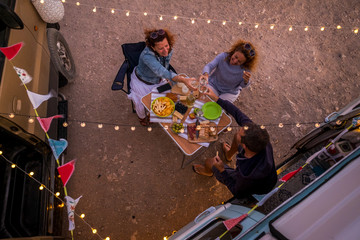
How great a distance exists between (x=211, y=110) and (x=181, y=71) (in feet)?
5.37

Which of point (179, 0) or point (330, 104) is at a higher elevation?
point (179, 0)

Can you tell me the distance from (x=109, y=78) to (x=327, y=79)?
4335mm

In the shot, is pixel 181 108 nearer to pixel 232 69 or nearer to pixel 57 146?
pixel 232 69

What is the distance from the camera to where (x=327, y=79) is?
4.70 metres

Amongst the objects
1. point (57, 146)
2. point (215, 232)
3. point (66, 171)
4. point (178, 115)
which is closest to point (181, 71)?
point (178, 115)

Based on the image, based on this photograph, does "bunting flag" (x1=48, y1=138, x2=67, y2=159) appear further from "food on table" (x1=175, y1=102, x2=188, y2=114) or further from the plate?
Result: the plate

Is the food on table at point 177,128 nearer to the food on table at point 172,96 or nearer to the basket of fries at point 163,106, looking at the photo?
the basket of fries at point 163,106

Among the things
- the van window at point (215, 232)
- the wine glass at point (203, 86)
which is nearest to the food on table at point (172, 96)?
the wine glass at point (203, 86)

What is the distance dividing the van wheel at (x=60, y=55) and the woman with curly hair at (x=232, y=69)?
7.28 ft

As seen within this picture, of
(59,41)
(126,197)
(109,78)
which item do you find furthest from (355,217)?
(59,41)

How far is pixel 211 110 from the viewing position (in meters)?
3.13

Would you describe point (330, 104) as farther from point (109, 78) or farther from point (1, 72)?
point (1, 72)

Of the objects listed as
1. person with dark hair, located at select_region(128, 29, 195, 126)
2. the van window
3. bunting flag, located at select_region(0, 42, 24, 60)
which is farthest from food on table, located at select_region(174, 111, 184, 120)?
bunting flag, located at select_region(0, 42, 24, 60)

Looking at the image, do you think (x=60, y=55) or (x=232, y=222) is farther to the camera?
(x=60, y=55)
